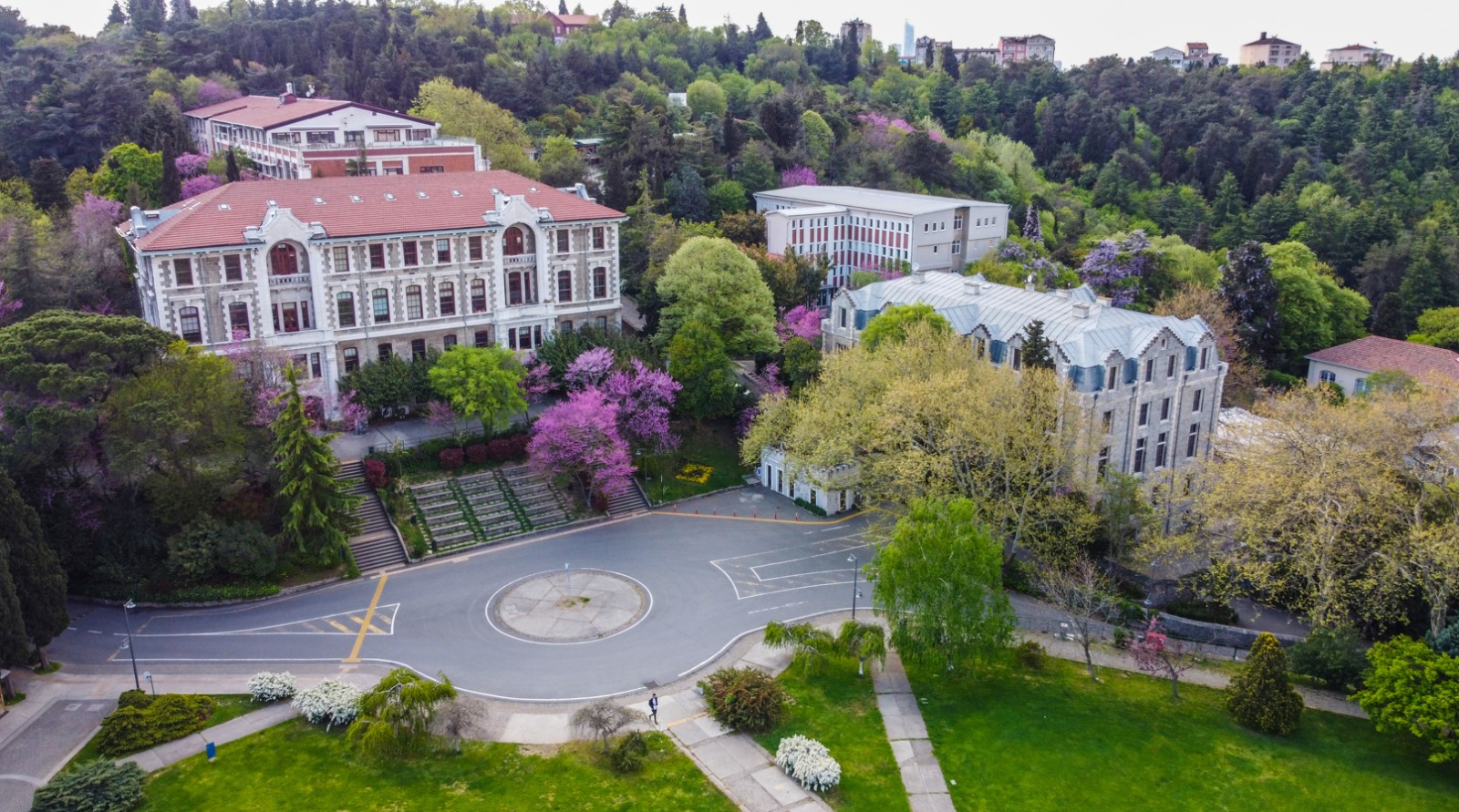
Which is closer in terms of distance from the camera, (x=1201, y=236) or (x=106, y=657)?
(x=106, y=657)

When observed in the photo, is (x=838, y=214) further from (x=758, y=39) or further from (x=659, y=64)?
(x=758, y=39)

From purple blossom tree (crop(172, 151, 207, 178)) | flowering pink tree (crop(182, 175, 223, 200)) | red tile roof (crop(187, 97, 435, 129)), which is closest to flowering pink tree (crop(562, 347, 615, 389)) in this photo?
flowering pink tree (crop(182, 175, 223, 200))

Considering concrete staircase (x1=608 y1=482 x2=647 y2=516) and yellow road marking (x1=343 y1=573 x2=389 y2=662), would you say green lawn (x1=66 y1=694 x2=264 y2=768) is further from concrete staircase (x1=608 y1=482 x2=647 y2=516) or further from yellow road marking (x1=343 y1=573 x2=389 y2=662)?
concrete staircase (x1=608 y1=482 x2=647 y2=516)

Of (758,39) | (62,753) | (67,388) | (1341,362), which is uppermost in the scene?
(758,39)

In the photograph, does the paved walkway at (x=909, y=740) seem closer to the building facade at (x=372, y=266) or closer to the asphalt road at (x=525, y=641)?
the asphalt road at (x=525, y=641)

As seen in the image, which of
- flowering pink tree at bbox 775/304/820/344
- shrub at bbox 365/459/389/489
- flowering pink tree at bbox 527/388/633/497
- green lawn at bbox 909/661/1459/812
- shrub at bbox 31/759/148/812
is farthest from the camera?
flowering pink tree at bbox 775/304/820/344

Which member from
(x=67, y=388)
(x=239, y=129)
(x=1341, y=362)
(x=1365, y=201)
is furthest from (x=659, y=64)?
(x=67, y=388)
